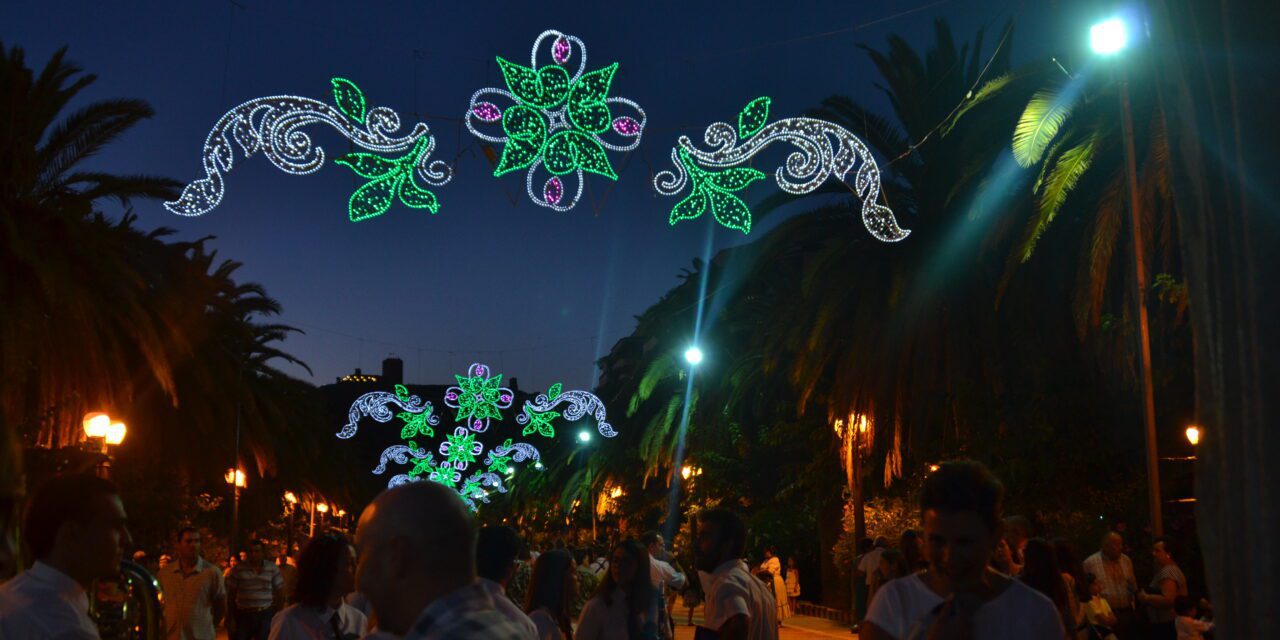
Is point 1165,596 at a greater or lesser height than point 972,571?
greater

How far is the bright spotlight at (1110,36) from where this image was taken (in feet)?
40.5

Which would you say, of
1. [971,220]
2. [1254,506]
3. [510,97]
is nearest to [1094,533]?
[971,220]

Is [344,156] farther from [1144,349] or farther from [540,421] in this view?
[540,421]

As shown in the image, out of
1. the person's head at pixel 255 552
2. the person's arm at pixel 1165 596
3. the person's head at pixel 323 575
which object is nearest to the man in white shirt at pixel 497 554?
the person's head at pixel 323 575

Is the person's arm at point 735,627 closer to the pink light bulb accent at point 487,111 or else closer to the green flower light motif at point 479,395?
the pink light bulb accent at point 487,111

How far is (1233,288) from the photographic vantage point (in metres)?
1.90

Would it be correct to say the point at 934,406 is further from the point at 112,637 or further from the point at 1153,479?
the point at 112,637

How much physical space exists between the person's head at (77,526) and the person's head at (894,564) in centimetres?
642

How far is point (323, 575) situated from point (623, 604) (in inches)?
80.5

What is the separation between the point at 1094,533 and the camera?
18.7m

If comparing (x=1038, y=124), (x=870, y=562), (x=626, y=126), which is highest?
(x=1038, y=124)

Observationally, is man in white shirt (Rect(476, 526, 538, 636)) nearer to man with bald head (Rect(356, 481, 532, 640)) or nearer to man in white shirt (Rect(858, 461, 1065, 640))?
man in white shirt (Rect(858, 461, 1065, 640))

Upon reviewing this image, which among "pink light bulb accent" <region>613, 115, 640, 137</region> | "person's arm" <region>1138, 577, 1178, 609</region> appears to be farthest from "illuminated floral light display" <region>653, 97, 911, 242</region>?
"person's arm" <region>1138, 577, 1178, 609</region>

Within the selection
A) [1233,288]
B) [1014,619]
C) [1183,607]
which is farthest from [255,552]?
[1233,288]
